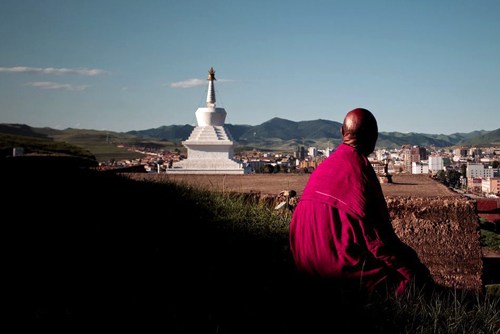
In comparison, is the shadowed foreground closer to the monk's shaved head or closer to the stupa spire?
the monk's shaved head

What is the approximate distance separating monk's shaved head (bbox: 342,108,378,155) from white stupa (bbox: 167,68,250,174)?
14245 mm

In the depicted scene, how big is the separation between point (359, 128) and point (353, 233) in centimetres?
80

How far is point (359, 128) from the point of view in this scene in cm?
417

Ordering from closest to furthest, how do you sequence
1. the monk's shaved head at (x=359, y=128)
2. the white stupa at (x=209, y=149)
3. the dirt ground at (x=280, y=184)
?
the monk's shaved head at (x=359, y=128) < the dirt ground at (x=280, y=184) < the white stupa at (x=209, y=149)

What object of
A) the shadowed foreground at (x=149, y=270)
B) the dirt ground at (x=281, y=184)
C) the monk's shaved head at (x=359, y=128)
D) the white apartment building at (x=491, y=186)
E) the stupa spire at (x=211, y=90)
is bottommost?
the white apartment building at (x=491, y=186)

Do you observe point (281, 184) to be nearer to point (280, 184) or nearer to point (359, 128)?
point (280, 184)

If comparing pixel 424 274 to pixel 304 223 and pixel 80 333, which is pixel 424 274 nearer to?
pixel 304 223

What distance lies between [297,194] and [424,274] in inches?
147

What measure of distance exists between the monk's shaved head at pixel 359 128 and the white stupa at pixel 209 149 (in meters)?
14.2

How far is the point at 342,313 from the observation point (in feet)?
12.8

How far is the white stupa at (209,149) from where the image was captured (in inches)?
751

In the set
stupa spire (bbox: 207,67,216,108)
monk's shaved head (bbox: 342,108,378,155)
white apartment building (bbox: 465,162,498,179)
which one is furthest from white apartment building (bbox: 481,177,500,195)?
monk's shaved head (bbox: 342,108,378,155)

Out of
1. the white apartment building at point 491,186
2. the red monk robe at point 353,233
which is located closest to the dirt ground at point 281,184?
the red monk robe at point 353,233

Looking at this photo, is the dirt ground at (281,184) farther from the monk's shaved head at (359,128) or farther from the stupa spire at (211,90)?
the stupa spire at (211,90)
